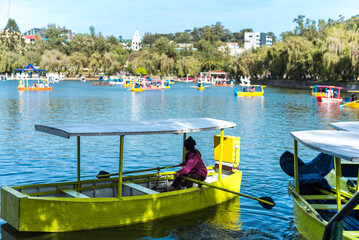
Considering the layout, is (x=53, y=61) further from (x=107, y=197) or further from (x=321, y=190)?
(x=321, y=190)

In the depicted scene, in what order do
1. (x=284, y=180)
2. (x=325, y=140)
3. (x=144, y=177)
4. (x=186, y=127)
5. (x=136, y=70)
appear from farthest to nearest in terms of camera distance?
(x=136, y=70)
(x=284, y=180)
(x=144, y=177)
(x=186, y=127)
(x=325, y=140)

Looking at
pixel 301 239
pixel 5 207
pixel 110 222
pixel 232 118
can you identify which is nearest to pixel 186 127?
pixel 110 222

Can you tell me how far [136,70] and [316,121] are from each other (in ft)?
335

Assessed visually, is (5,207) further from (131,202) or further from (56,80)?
(56,80)

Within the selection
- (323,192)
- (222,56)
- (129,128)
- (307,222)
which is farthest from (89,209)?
(222,56)

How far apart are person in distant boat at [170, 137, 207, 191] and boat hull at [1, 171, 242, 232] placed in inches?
12.4

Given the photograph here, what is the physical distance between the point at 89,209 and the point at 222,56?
511 feet

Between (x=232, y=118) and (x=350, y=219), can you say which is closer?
(x=350, y=219)

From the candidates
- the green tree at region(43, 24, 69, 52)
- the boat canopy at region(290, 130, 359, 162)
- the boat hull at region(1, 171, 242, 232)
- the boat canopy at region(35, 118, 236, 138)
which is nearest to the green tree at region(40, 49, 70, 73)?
the green tree at region(43, 24, 69, 52)

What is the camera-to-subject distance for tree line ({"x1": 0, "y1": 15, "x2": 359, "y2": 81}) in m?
69.8

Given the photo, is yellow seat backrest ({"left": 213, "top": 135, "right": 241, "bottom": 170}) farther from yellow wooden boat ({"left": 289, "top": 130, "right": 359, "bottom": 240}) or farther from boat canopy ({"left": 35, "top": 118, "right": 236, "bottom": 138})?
yellow wooden boat ({"left": 289, "top": 130, "right": 359, "bottom": 240})

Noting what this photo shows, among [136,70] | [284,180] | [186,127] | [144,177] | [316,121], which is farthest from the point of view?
[136,70]

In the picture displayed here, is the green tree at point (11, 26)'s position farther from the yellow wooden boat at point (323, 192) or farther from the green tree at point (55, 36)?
the yellow wooden boat at point (323, 192)

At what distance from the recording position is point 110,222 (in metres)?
9.05
